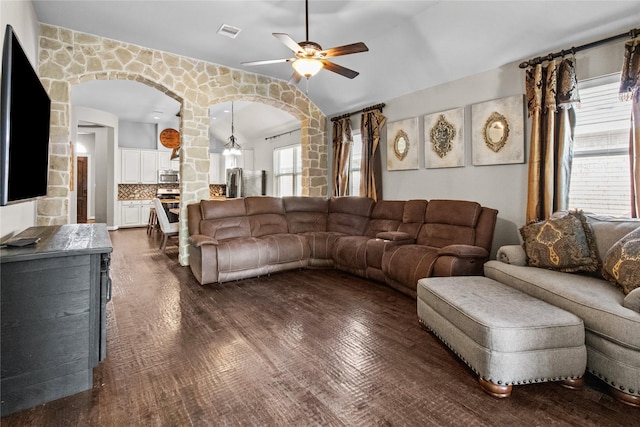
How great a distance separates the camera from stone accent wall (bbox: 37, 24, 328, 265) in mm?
3977

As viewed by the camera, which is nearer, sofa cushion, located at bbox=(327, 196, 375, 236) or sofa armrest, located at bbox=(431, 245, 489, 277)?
sofa armrest, located at bbox=(431, 245, 489, 277)

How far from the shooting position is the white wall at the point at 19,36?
Answer: 6.77 feet

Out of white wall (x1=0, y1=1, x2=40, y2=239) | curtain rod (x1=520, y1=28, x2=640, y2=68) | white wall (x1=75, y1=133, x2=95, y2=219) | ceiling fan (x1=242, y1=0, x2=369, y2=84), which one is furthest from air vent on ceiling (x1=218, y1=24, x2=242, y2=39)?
white wall (x1=75, y1=133, x2=95, y2=219)

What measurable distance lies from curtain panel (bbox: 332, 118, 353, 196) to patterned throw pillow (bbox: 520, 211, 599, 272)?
3448 mm

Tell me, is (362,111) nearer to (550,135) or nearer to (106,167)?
(550,135)

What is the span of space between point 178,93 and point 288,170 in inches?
155

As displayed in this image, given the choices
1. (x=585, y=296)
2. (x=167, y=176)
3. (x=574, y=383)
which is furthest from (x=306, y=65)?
(x=167, y=176)

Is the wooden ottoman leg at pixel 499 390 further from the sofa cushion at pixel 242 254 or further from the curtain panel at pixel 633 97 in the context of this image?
the sofa cushion at pixel 242 254

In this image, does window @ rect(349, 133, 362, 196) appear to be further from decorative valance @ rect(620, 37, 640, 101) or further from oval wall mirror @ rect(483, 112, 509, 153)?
decorative valance @ rect(620, 37, 640, 101)

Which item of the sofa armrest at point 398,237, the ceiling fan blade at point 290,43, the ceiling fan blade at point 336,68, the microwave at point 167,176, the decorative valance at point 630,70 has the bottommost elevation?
the sofa armrest at point 398,237

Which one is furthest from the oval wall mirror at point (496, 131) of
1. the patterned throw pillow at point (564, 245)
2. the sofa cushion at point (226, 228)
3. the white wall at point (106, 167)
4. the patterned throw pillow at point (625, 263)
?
the white wall at point (106, 167)

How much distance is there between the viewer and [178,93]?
4.84 m

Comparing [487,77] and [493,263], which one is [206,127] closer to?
[487,77]

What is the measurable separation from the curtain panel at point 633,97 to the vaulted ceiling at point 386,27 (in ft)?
1.00
